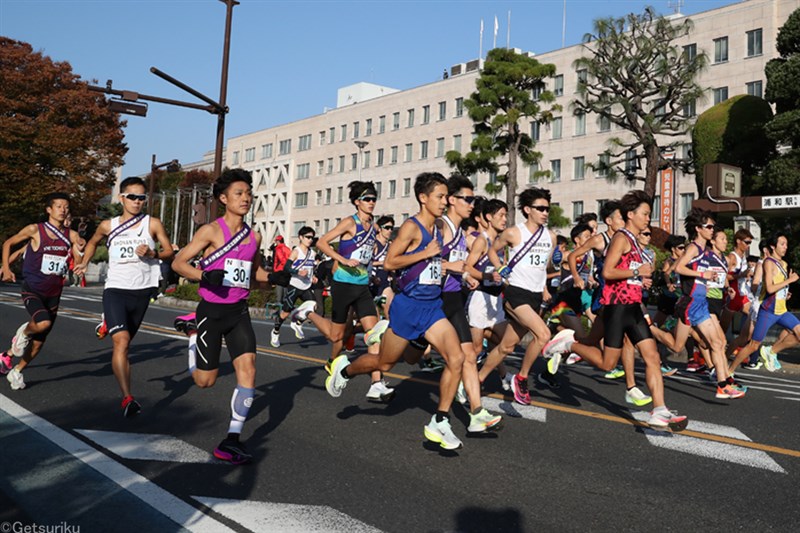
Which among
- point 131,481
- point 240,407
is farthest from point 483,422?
point 131,481

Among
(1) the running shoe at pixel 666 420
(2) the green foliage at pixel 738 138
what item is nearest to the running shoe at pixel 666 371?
(1) the running shoe at pixel 666 420

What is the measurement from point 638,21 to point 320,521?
34.7 meters

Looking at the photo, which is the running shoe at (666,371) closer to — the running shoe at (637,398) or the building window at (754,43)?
the running shoe at (637,398)

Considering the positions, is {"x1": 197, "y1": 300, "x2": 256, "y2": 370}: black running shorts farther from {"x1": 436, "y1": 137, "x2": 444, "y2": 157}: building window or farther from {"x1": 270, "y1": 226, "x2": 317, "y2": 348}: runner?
{"x1": 436, "y1": 137, "x2": 444, "y2": 157}: building window

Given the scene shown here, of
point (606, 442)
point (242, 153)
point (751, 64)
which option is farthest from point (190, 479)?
point (242, 153)

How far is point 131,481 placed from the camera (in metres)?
4.49

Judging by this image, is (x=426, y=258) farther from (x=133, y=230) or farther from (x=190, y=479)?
(x=133, y=230)

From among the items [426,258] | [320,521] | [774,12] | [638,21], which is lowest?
[320,521]

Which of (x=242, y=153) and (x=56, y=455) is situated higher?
(x=242, y=153)

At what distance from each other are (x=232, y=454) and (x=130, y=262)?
9.23ft

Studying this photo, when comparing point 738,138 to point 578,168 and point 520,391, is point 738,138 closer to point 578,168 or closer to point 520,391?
point 578,168

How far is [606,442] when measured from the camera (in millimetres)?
6059

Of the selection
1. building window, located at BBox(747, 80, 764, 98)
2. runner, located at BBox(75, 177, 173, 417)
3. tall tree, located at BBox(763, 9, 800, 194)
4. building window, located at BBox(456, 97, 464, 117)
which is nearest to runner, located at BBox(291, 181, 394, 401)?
runner, located at BBox(75, 177, 173, 417)

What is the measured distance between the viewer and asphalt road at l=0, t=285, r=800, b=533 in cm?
404
